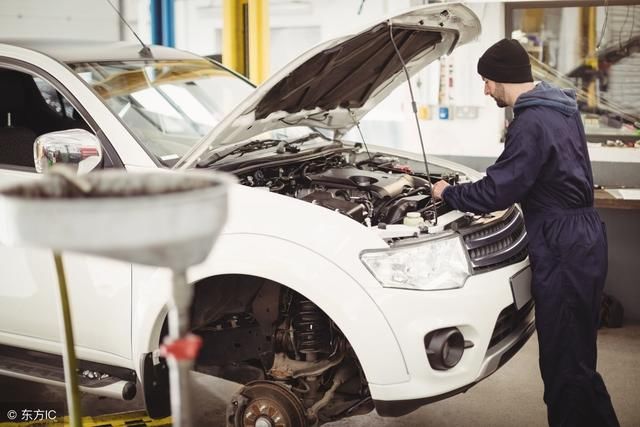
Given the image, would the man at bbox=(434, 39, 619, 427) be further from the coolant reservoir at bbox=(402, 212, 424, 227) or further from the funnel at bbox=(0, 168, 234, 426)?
the funnel at bbox=(0, 168, 234, 426)

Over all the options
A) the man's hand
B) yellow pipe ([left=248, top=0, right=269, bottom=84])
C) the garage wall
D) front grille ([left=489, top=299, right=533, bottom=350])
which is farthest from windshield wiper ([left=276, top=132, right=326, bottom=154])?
the garage wall

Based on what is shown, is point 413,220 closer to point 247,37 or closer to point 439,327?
point 439,327

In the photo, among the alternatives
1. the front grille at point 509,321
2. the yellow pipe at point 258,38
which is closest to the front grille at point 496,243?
the front grille at point 509,321

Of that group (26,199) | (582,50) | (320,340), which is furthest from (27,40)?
(582,50)

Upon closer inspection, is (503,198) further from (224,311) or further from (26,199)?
(26,199)

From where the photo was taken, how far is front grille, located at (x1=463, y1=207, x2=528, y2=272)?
307 cm

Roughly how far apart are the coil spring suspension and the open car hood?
0.71 meters

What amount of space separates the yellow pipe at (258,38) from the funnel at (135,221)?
5127 millimetres

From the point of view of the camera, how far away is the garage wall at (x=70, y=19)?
330 inches

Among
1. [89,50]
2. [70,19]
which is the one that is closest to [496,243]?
[89,50]

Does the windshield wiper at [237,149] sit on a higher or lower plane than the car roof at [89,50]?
lower

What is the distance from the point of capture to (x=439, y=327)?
2.83 m

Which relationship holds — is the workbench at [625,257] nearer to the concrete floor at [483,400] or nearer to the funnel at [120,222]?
the concrete floor at [483,400]

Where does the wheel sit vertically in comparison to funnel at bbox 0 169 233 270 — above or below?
below
